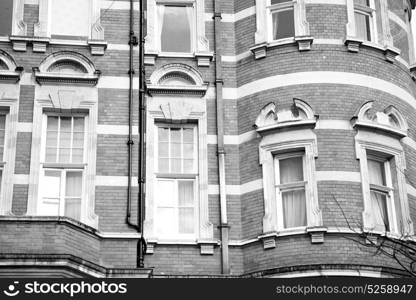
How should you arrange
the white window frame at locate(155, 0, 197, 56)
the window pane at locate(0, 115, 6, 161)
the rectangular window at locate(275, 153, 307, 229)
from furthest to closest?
the white window frame at locate(155, 0, 197, 56) < the window pane at locate(0, 115, 6, 161) < the rectangular window at locate(275, 153, 307, 229)

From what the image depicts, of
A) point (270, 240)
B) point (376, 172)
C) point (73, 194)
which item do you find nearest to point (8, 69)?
point (73, 194)

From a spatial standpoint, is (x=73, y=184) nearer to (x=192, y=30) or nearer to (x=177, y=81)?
(x=177, y=81)

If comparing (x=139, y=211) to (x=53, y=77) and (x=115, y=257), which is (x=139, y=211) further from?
(x=53, y=77)

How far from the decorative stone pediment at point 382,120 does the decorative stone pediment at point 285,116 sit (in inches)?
39.8

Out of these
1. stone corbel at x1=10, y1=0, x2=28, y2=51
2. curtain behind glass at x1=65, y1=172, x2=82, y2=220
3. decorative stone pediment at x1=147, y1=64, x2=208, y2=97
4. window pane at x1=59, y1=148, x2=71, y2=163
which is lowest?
curtain behind glass at x1=65, y1=172, x2=82, y2=220

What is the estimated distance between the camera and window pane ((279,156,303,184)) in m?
20.4

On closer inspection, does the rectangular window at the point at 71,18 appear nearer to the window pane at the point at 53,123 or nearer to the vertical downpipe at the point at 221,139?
the window pane at the point at 53,123

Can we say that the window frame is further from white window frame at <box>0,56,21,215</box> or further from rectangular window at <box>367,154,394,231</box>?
rectangular window at <box>367,154,394,231</box>

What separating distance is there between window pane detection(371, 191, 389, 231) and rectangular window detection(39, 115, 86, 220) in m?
6.28

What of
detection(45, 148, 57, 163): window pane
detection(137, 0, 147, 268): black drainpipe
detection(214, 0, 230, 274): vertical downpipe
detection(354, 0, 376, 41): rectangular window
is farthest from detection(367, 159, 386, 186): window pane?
detection(45, 148, 57, 163): window pane

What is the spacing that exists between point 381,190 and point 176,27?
6087mm

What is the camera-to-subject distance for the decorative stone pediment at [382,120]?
67.4 feet

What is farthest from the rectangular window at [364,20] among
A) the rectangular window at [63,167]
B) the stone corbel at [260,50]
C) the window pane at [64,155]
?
the window pane at [64,155]

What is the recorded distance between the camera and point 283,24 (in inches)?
860
